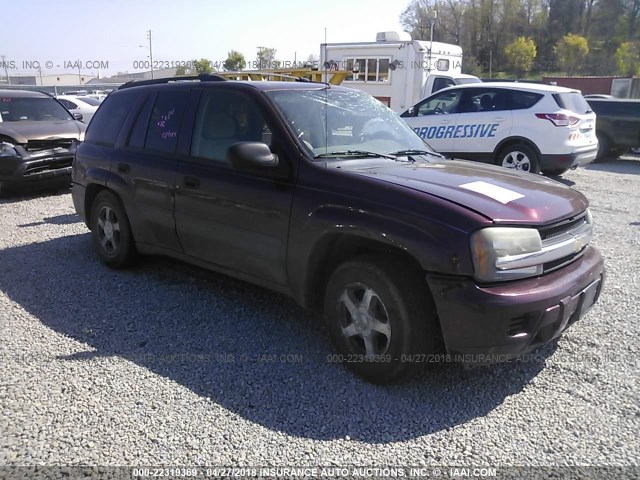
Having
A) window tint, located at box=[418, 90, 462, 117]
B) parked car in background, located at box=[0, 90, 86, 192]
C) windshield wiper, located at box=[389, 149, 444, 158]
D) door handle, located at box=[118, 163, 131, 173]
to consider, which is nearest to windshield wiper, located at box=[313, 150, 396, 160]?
windshield wiper, located at box=[389, 149, 444, 158]

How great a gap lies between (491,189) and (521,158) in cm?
731

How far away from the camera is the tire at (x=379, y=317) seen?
3.11m

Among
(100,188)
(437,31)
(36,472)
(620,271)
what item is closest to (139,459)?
(36,472)

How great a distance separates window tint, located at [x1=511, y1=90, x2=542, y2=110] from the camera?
9898mm

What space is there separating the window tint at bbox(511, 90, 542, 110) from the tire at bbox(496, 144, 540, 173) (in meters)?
0.72

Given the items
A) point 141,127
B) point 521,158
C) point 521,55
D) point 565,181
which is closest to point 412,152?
point 141,127

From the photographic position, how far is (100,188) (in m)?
5.48

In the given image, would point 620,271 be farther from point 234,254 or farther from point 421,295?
point 234,254

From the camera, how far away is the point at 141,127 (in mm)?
4961

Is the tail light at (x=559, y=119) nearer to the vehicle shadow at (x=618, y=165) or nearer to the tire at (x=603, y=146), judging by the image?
the vehicle shadow at (x=618, y=165)

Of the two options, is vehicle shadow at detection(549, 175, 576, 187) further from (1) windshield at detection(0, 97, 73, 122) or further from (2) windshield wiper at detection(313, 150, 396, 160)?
(1) windshield at detection(0, 97, 73, 122)

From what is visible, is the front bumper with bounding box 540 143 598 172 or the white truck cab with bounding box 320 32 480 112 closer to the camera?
the front bumper with bounding box 540 143 598 172

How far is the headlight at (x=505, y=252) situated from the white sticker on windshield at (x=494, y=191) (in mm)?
276

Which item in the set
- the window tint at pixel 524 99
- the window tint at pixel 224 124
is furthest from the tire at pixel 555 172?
the window tint at pixel 224 124
